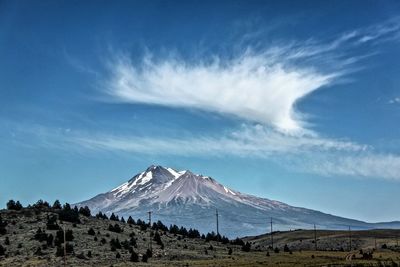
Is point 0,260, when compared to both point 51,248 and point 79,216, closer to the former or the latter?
point 51,248

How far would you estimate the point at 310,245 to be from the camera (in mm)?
168750

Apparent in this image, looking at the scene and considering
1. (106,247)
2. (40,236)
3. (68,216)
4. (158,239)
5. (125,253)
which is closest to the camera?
(125,253)

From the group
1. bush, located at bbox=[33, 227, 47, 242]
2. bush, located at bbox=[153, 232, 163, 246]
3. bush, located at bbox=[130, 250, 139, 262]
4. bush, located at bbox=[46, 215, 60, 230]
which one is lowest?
bush, located at bbox=[130, 250, 139, 262]

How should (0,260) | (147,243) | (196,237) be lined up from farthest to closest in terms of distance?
(196,237) < (147,243) < (0,260)

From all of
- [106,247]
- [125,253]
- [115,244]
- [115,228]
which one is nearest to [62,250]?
[106,247]

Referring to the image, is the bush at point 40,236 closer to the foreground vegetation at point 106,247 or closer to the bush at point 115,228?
the foreground vegetation at point 106,247

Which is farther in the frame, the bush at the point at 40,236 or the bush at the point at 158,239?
the bush at the point at 158,239

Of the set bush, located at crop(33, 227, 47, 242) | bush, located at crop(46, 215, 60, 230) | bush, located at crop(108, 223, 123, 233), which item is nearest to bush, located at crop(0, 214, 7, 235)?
bush, located at crop(33, 227, 47, 242)

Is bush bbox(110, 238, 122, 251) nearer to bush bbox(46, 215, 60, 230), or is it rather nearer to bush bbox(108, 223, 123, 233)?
bush bbox(108, 223, 123, 233)

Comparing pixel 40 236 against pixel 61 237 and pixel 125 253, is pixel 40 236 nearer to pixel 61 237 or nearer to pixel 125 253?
pixel 61 237

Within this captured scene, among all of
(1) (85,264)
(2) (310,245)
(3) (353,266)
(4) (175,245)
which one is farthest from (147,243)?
(2) (310,245)

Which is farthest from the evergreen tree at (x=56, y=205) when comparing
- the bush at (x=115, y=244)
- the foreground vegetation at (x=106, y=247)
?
the bush at (x=115, y=244)

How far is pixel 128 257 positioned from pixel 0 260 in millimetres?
20245

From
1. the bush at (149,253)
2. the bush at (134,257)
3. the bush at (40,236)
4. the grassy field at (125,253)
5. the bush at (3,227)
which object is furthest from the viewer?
the bush at (3,227)
